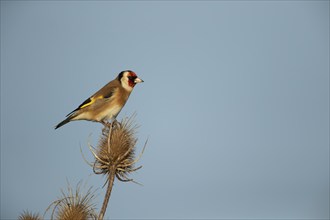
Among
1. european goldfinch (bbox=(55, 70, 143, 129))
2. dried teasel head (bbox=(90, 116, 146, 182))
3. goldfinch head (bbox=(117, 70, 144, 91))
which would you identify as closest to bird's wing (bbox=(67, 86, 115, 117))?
european goldfinch (bbox=(55, 70, 143, 129))

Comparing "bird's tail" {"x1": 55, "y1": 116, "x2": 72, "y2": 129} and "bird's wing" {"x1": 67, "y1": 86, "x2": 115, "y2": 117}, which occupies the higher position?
"bird's wing" {"x1": 67, "y1": 86, "x2": 115, "y2": 117}

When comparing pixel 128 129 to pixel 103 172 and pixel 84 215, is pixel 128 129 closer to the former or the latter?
pixel 103 172

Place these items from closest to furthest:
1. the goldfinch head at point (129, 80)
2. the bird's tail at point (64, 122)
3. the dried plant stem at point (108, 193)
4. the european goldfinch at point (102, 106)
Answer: the dried plant stem at point (108, 193), the bird's tail at point (64, 122), the european goldfinch at point (102, 106), the goldfinch head at point (129, 80)

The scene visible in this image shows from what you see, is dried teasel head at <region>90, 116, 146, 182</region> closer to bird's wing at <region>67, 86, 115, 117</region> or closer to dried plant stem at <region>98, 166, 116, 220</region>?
dried plant stem at <region>98, 166, 116, 220</region>

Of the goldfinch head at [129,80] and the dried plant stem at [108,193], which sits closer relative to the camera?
the dried plant stem at [108,193]

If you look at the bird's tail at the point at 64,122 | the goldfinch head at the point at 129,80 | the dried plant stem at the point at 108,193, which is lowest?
the dried plant stem at the point at 108,193

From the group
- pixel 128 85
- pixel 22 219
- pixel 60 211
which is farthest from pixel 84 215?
pixel 128 85

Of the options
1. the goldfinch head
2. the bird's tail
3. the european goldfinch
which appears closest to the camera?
the bird's tail

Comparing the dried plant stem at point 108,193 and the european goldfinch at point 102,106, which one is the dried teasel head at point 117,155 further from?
the european goldfinch at point 102,106

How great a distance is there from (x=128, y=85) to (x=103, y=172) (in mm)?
6449

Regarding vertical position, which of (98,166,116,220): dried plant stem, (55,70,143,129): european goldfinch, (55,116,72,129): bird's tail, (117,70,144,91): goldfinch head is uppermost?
(117,70,144,91): goldfinch head

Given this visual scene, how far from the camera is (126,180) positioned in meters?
6.97

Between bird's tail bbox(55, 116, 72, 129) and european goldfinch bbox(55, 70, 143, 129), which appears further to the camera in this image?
european goldfinch bbox(55, 70, 143, 129)

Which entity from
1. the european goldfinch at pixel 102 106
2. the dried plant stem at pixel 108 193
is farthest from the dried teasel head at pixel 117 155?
the european goldfinch at pixel 102 106
